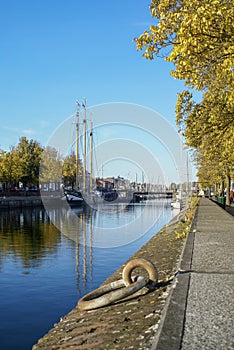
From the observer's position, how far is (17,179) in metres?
79.3

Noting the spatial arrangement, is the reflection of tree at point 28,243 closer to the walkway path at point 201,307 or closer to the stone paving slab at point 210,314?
the walkway path at point 201,307

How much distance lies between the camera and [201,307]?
6176 mm

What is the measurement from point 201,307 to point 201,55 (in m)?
7.43

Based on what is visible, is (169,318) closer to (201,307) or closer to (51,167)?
(201,307)

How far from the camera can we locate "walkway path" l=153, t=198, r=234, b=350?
485 centimetres

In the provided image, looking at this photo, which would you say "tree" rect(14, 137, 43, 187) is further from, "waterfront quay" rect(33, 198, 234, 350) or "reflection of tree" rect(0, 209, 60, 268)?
"waterfront quay" rect(33, 198, 234, 350)

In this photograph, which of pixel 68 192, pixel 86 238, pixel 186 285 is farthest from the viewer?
pixel 68 192

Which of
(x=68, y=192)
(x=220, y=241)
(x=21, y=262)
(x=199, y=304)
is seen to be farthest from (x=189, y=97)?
(x=68, y=192)

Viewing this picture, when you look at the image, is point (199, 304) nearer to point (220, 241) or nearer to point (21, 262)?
point (220, 241)

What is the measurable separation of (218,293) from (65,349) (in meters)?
2.60

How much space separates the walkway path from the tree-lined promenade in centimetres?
467

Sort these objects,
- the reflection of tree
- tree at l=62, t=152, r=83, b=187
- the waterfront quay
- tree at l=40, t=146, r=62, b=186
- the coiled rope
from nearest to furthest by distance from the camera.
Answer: the waterfront quay < the coiled rope < the reflection of tree < tree at l=40, t=146, r=62, b=186 < tree at l=62, t=152, r=83, b=187

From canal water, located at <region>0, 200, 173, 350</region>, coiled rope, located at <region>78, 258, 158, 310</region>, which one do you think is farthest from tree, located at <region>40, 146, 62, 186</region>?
coiled rope, located at <region>78, 258, 158, 310</region>

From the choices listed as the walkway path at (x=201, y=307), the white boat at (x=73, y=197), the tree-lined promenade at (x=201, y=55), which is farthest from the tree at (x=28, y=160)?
the walkway path at (x=201, y=307)
